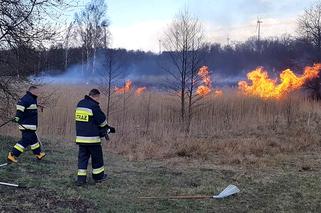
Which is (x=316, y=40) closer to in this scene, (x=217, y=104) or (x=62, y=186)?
(x=217, y=104)

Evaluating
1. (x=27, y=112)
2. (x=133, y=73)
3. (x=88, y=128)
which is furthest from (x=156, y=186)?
(x=133, y=73)

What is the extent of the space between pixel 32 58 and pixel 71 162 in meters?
3.32

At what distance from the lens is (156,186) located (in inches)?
318

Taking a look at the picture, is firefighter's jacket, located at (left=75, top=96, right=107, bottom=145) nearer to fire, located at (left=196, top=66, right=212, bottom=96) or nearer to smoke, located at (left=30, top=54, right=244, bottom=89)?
fire, located at (left=196, top=66, right=212, bottom=96)

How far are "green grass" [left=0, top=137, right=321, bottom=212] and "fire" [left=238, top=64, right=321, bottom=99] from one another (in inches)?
484

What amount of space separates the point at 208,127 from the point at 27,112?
8.97 meters

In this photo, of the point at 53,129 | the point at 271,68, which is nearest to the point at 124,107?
the point at 53,129

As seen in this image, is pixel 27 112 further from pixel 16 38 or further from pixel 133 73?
pixel 133 73

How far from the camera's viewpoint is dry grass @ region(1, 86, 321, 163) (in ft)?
40.4

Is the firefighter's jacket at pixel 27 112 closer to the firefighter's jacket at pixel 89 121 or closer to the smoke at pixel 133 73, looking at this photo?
the firefighter's jacket at pixel 89 121

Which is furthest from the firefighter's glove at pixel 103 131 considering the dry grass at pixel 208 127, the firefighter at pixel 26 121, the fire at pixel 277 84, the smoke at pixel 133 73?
the smoke at pixel 133 73

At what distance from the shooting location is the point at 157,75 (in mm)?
43438

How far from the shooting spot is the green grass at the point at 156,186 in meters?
6.67

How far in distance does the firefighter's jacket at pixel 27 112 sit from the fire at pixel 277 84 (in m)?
14.3
